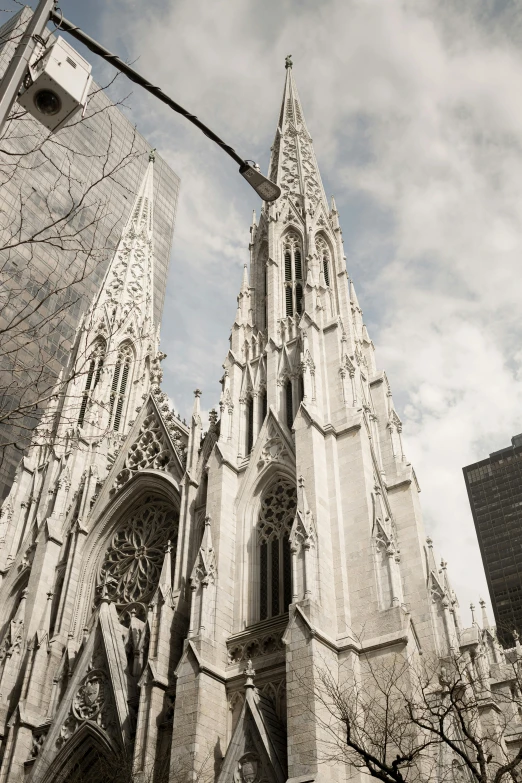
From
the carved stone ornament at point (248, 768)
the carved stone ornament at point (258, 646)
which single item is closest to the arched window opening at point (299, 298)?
the carved stone ornament at point (258, 646)

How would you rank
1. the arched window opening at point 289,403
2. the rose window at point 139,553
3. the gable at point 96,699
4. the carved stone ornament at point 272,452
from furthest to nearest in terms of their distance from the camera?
the rose window at point 139,553 < the arched window opening at point 289,403 < the carved stone ornament at point 272,452 < the gable at point 96,699

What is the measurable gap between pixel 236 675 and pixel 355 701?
13.2 feet

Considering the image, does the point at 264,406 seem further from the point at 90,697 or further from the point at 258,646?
the point at 90,697

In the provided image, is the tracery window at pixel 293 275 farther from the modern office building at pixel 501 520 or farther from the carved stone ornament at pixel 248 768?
the modern office building at pixel 501 520

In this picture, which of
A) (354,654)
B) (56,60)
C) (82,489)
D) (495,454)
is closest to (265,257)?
(82,489)

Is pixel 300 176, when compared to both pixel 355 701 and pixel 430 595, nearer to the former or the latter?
pixel 430 595

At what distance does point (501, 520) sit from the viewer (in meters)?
78.6

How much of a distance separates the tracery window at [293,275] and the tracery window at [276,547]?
8613mm

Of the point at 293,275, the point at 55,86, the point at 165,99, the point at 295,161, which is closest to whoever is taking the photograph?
the point at 55,86

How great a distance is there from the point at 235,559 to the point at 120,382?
14.6 meters

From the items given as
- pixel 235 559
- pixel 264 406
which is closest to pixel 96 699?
pixel 235 559

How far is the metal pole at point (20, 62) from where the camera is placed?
5.98m

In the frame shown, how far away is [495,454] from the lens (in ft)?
279

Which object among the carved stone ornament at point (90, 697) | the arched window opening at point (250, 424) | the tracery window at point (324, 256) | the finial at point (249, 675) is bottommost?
the finial at point (249, 675)
